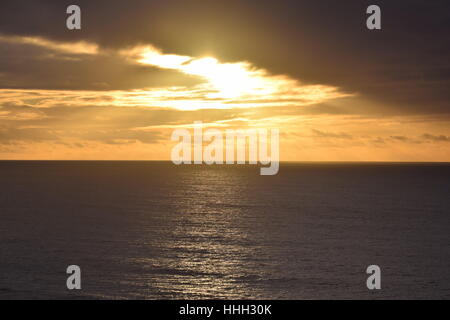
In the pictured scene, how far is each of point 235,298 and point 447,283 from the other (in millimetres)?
23330

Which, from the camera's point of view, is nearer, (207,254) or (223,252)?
(207,254)

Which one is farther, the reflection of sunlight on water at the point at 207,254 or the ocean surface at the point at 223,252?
the reflection of sunlight on water at the point at 207,254

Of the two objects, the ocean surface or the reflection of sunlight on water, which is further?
the reflection of sunlight on water

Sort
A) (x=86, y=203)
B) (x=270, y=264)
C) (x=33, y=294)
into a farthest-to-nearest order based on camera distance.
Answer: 1. (x=86, y=203)
2. (x=270, y=264)
3. (x=33, y=294)

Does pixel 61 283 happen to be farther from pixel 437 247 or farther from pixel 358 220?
pixel 358 220

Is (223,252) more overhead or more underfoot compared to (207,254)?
more overhead

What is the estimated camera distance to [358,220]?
9762 cm
